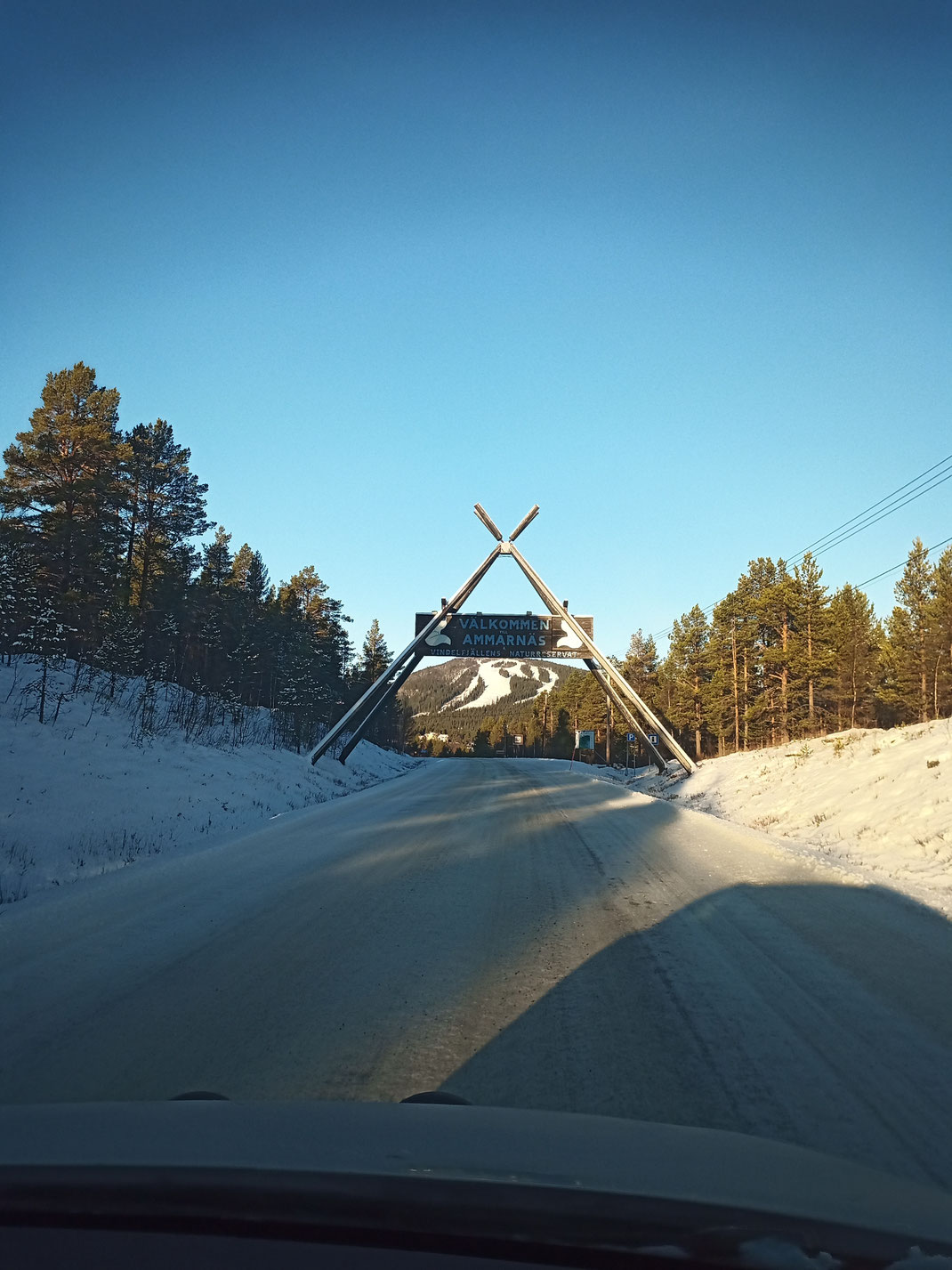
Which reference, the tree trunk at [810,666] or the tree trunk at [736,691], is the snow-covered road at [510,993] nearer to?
the tree trunk at [810,666]

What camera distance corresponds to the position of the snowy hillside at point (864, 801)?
8.55 metres

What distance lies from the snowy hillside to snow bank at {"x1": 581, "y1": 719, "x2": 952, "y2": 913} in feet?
0.07

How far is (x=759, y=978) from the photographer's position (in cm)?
456

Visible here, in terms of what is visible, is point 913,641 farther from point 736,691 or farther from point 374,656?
point 374,656

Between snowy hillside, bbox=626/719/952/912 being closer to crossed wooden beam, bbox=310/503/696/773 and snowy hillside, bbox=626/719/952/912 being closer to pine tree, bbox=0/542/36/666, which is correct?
crossed wooden beam, bbox=310/503/696/773

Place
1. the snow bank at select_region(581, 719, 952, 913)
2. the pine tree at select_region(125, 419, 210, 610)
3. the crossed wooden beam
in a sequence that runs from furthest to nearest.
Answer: the pine tree at select_region(125, 419, 210, 610)
the crossed wooden beam
the snow bank at select_region(581, 719, 952, 913)

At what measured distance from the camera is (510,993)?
436 centimetres

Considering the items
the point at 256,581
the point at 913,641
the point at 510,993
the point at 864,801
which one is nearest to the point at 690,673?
the point at 913,641

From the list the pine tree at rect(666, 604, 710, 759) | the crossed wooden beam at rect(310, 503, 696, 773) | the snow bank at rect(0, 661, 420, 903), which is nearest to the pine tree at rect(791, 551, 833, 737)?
the pine tree at rect(666, 604, 710, 759)

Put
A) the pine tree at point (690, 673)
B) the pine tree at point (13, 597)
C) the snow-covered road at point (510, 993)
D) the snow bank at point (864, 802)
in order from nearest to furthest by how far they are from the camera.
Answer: the snow-covered road at point (510, 993) → the snow bank at point (864, 802) → the pine tree at point (13, 597) → the pine tree at point (690, 673)

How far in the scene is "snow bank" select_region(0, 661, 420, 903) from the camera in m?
8.29

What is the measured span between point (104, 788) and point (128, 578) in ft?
87.5

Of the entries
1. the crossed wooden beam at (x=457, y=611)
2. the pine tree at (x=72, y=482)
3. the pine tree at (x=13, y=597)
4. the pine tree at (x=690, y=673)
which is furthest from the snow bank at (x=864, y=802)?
the pine tree at (x=690, y=673)

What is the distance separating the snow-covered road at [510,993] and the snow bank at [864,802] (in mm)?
1035
